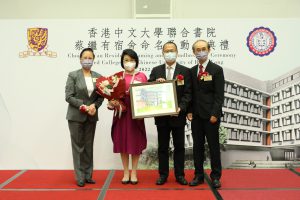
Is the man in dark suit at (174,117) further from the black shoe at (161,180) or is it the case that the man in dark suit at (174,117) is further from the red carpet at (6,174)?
the red carpet at (6,174)

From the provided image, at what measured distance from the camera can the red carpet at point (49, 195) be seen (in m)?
3.46

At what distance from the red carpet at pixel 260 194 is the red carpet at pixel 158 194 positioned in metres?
0.17

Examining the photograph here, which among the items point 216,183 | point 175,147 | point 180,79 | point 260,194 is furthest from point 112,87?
point 260,194

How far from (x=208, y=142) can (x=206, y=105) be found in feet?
1.29

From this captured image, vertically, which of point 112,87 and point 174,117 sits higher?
point 112,87

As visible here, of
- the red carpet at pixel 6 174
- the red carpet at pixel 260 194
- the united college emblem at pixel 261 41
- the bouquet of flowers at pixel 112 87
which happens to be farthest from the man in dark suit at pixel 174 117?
the red carpet at pixel 6 174

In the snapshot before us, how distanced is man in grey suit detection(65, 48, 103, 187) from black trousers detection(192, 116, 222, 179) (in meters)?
1.09

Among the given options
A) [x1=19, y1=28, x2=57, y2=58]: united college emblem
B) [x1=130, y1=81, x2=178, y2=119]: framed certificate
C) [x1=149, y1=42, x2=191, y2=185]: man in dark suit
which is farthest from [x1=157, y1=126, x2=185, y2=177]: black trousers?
[x1=19, y1=28, x2=57, y2=58]: united college emblem

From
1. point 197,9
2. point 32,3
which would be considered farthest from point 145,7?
point 32,3

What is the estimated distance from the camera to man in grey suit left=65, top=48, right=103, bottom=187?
3865 mm

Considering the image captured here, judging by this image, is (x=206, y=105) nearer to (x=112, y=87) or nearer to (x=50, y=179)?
(x=112, y=87)

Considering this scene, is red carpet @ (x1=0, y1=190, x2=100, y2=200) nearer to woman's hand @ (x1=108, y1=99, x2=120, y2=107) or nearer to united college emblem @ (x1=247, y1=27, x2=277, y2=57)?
woman's hand @ (x1=108, y1=99, x2=120, y2=107)

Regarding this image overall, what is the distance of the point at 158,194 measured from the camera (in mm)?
3568


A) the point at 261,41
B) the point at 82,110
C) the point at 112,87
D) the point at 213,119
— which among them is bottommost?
the point at 213,119
